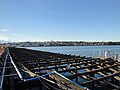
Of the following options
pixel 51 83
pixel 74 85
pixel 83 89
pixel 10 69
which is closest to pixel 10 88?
pixel 51 83

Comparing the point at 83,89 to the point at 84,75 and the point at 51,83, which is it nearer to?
the point at 51,83

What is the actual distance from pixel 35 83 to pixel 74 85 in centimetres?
221

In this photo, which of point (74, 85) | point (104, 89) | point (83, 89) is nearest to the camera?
point (83, 89)

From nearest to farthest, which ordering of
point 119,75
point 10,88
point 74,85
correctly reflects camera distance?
point 74,85, point 10,88, point 119,75

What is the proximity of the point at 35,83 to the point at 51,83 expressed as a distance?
0.80 m

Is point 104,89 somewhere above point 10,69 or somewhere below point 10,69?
below

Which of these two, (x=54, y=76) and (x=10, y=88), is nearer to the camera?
(x=10, y=88)

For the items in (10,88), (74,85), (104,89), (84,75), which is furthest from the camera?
(104,89)

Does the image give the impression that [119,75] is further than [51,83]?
Yes

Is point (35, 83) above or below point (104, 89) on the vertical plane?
above

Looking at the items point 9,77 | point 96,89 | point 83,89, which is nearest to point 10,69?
point 9,77

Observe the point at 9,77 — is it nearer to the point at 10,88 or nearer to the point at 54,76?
the point at 10,88

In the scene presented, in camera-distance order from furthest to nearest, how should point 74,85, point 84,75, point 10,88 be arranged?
point 84,75, point 10,88, point 74,85

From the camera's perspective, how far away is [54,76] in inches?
332
